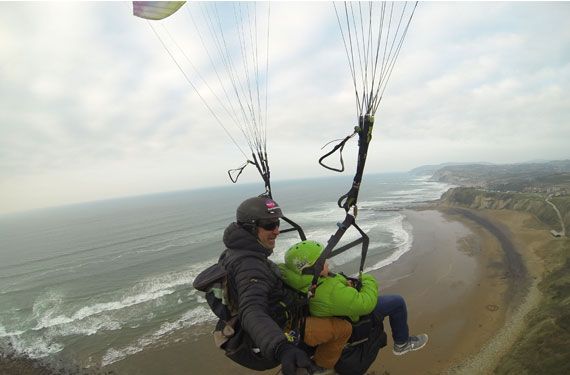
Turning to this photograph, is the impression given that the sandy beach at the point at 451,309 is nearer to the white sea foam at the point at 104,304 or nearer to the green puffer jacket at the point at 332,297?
the white sea foam at the point at 104,304

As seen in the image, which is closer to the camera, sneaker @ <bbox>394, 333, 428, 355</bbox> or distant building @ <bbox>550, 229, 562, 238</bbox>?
sneaker @ <bbox>394, 333, 428, 355</bbox>

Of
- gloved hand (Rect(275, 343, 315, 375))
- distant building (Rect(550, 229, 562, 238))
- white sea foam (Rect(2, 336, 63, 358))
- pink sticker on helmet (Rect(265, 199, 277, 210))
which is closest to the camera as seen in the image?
gloved hand (Rect(275, 343, 315, 375))

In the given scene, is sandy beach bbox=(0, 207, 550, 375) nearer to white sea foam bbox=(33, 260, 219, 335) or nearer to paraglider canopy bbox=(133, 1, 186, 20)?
white sea foam bbox=(33, 260, 219, 335)

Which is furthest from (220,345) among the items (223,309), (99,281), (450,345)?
(99,281)

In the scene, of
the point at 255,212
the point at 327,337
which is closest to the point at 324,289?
the point at 327,337

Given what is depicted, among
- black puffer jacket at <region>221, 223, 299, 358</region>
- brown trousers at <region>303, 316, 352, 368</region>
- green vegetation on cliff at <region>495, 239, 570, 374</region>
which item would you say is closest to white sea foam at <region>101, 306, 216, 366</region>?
green vegetation on cliff at <region>495, 239, 570, 374</region>

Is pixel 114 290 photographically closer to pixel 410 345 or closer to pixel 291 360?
pixel 410 345

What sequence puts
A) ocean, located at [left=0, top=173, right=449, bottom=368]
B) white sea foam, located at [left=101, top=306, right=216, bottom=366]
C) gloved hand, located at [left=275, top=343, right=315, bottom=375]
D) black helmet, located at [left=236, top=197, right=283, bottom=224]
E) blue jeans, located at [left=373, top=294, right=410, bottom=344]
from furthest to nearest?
ocean, located at [left=0, top=173, right=449, bottom=368] → white sea foam, located at [left=101, top=306, right=216, bottom=366] → blue jeans, located at [left=373, top=294, right=410, bottom=344] → black helmet, located at [left=236, top=197, right=283, bottom=224] → gloved hand, located at [left=275, top=343, right=315, bottom=375]

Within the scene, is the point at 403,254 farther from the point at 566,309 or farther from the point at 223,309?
the point at 223,309
